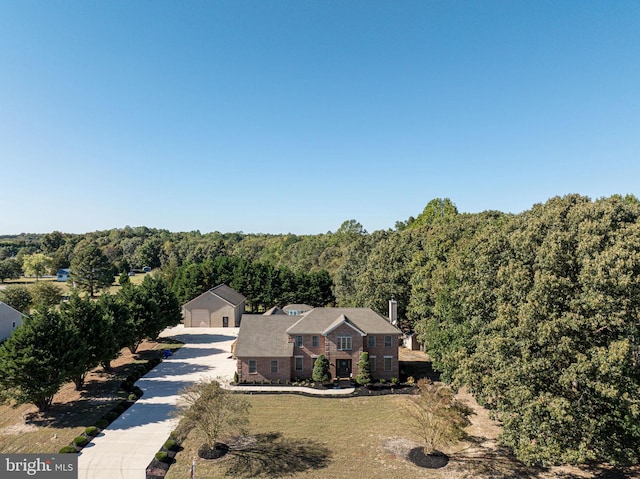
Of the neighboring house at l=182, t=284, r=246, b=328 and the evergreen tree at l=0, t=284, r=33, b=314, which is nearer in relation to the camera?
the evergreen tree at l=0, t=284, r=33, b=314

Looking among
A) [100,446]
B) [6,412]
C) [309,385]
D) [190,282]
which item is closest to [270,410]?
[309,385]

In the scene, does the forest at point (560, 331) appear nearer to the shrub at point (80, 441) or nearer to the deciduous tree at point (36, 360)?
the shrub at point (80, 441)

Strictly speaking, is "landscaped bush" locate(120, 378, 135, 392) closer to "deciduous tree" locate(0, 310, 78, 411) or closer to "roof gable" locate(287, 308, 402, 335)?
"deciduous tree" locate(0, 310, 78, 411)

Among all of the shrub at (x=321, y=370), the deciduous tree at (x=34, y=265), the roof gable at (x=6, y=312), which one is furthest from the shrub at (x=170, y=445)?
the deciduous tree at (x=34, y=265)

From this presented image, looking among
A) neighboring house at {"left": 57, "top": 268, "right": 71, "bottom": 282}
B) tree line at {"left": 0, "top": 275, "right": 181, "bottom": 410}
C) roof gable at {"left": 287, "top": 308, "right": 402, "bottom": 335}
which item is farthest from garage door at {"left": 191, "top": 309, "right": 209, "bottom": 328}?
neighboring house at {"left": 57, "top": 268, "right": 71, "bottom": 282}

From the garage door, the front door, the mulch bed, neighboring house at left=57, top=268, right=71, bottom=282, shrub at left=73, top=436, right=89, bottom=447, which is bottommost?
the mulch bed

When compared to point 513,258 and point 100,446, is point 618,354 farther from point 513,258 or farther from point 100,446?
point 100,446

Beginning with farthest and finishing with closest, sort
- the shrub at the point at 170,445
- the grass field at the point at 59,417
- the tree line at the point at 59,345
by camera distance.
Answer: the tree line at the point at 59,345 → the grass field at the point at 59,417 → the shrub at the point at 170,445
